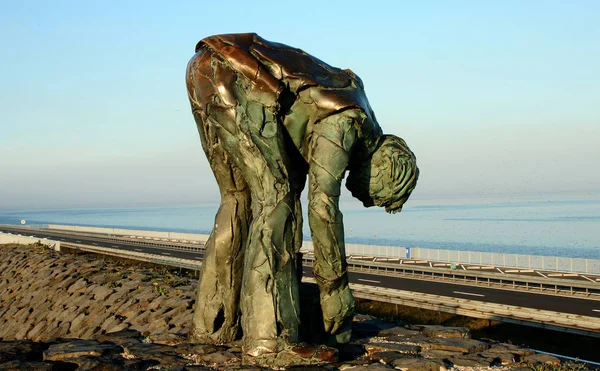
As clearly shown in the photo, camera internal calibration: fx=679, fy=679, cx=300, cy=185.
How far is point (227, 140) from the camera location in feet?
20.2

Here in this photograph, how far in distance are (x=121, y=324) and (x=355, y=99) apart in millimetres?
5799

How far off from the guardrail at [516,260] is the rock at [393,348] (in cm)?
2114

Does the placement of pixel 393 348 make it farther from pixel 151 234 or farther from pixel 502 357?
pixel 151 234

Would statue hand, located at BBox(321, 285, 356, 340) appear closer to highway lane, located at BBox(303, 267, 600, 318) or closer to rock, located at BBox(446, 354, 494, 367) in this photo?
rock, located at BBox(446, 354, 494, 367)

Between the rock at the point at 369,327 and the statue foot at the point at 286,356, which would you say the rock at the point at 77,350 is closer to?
the statue foot at the point at 286,356

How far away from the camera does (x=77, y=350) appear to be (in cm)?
624

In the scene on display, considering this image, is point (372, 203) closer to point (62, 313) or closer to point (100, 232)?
point (62, 313)

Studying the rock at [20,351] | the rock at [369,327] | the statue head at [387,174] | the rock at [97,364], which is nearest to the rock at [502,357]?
the rock at [369,327]

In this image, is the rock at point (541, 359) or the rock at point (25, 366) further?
the rock at point (541, 359)

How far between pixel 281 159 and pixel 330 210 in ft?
2.08

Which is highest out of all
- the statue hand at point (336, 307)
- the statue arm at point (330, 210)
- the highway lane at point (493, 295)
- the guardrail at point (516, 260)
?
the statue arm at point (330, 210)

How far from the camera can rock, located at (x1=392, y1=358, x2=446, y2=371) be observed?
5.84 m

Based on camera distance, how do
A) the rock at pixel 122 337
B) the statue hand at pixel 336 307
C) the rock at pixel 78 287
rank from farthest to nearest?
the rock at pixel 78 287
the rock at pixel 122 337
the statue hand at pixel 336 307

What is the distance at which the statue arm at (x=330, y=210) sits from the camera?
5.96 meters
